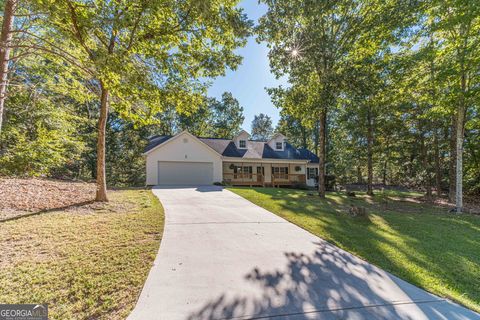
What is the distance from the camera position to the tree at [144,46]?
5172mm

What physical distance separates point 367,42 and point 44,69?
47.1ft

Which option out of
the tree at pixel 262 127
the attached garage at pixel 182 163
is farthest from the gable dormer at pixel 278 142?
the tree at pixel 262 127

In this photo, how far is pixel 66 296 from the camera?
9.29 ft

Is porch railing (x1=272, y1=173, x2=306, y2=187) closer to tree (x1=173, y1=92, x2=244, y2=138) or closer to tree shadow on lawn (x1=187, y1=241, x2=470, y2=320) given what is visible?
tree (x1=173, y1=92, x2=244, y2=138)

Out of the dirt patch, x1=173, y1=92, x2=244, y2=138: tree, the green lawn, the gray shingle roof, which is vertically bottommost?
the green lawn

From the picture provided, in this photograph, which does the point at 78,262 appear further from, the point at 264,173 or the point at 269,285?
the point at 264,173

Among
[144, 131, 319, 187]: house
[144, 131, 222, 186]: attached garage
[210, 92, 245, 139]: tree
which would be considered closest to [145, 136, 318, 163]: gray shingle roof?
[144, 131, 319, 187]: house

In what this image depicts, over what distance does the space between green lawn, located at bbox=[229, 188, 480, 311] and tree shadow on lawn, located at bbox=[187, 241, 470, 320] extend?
54 cm

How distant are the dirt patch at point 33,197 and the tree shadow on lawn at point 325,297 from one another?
22.3 feet

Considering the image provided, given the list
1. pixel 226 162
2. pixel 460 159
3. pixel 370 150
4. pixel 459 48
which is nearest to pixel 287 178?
pixel 226 162

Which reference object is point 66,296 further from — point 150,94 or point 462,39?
point 462,39

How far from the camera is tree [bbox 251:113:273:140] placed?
5012cm

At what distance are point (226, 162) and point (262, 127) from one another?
105 feet

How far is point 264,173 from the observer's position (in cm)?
2155
